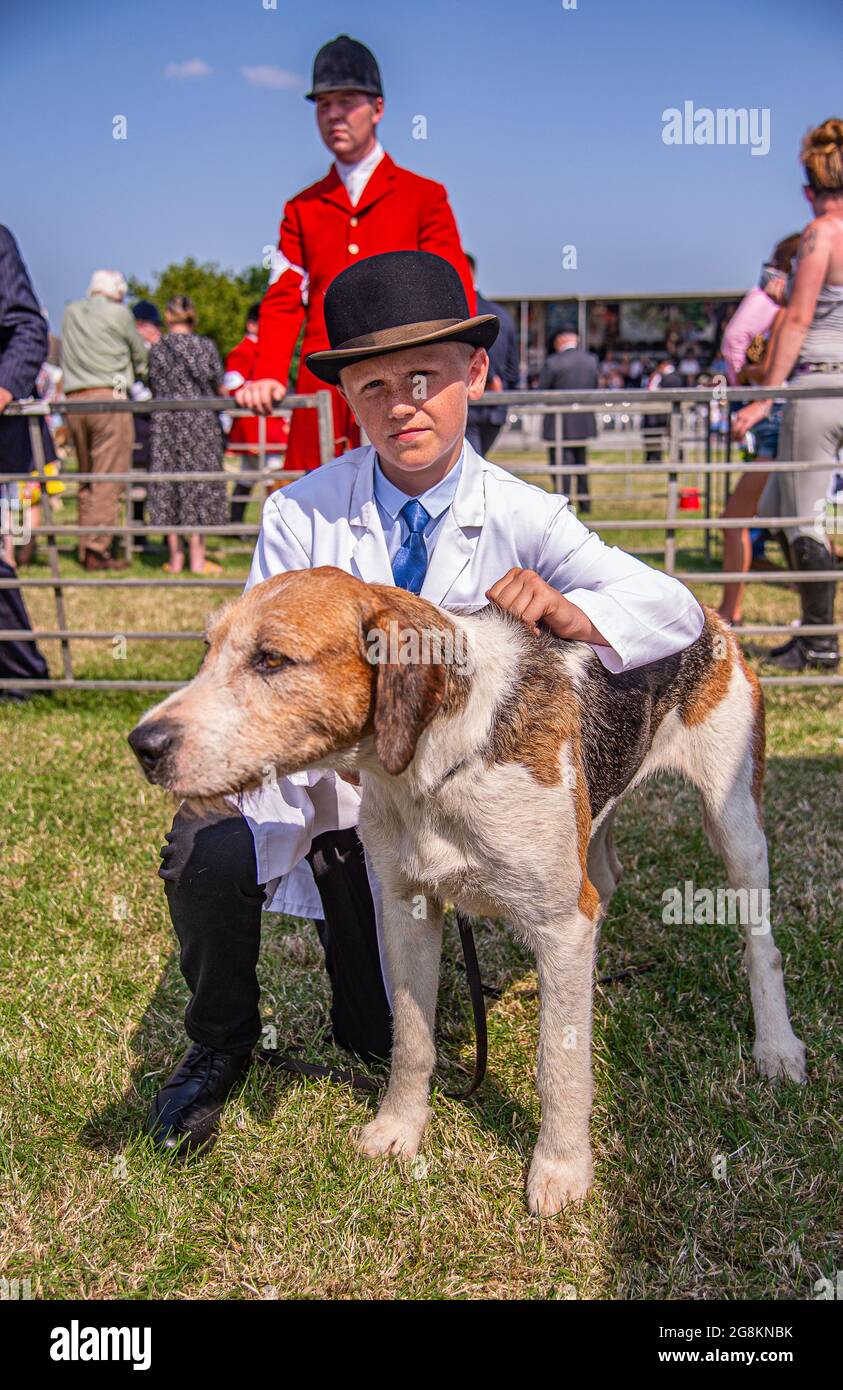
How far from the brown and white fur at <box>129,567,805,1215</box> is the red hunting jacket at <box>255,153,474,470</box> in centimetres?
Answer: 267

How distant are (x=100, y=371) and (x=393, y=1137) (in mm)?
10742

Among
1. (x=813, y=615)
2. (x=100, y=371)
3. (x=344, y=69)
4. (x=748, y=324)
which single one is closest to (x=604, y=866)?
(x=344, y=69)

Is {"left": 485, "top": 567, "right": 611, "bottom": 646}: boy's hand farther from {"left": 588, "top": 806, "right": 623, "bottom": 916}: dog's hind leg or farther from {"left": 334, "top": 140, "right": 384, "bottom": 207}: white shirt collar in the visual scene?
{"left": 334, "top": 140, "right": 384, "bottom": 207}: white shirt collar

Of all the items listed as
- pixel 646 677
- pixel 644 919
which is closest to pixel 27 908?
pixel 644 919

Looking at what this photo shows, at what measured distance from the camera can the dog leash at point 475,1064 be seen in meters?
2.96

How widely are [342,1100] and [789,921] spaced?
1.87 m

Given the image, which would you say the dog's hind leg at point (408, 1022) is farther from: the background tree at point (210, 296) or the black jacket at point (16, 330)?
the background tree at point (210, 296)

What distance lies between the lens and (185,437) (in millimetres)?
12117

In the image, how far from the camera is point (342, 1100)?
10.2ft

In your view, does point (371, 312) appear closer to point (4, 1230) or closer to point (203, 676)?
point (203, 676)

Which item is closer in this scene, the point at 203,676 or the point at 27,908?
the point at 203,676

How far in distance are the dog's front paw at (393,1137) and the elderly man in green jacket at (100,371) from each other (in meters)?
9.91

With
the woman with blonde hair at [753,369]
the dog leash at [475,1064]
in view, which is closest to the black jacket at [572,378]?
the woman with blonde hair at [753,369]

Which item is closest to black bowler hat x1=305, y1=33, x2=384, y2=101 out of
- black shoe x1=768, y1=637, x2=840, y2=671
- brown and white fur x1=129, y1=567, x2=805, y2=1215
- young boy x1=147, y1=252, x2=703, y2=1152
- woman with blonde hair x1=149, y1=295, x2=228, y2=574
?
young boy x1=147, y1=252, x2=703, y2=1152
